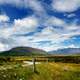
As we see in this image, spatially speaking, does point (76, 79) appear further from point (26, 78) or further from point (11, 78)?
point (11, 78)

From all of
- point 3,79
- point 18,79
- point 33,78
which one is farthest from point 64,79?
point 3,79

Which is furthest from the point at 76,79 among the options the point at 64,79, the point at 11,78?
the point at 11,78

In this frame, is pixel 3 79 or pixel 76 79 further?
pixel 76 79

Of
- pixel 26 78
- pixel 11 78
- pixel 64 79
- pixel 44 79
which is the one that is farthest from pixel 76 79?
pixel 11 78

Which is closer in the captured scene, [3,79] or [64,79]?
[3,79]

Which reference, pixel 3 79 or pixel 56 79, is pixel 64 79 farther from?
pixel 3 79

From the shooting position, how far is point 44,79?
2445 cm

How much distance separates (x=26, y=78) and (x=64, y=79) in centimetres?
449

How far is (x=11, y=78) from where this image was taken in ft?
79.8

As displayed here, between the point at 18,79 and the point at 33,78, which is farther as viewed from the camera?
the point at 33,78

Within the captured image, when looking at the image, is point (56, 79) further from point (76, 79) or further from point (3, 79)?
point (3, 79)

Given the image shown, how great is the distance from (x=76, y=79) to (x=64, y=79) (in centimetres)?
146

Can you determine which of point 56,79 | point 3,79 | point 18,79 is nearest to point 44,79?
point 56,79

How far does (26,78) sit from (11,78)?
70.7 inches
